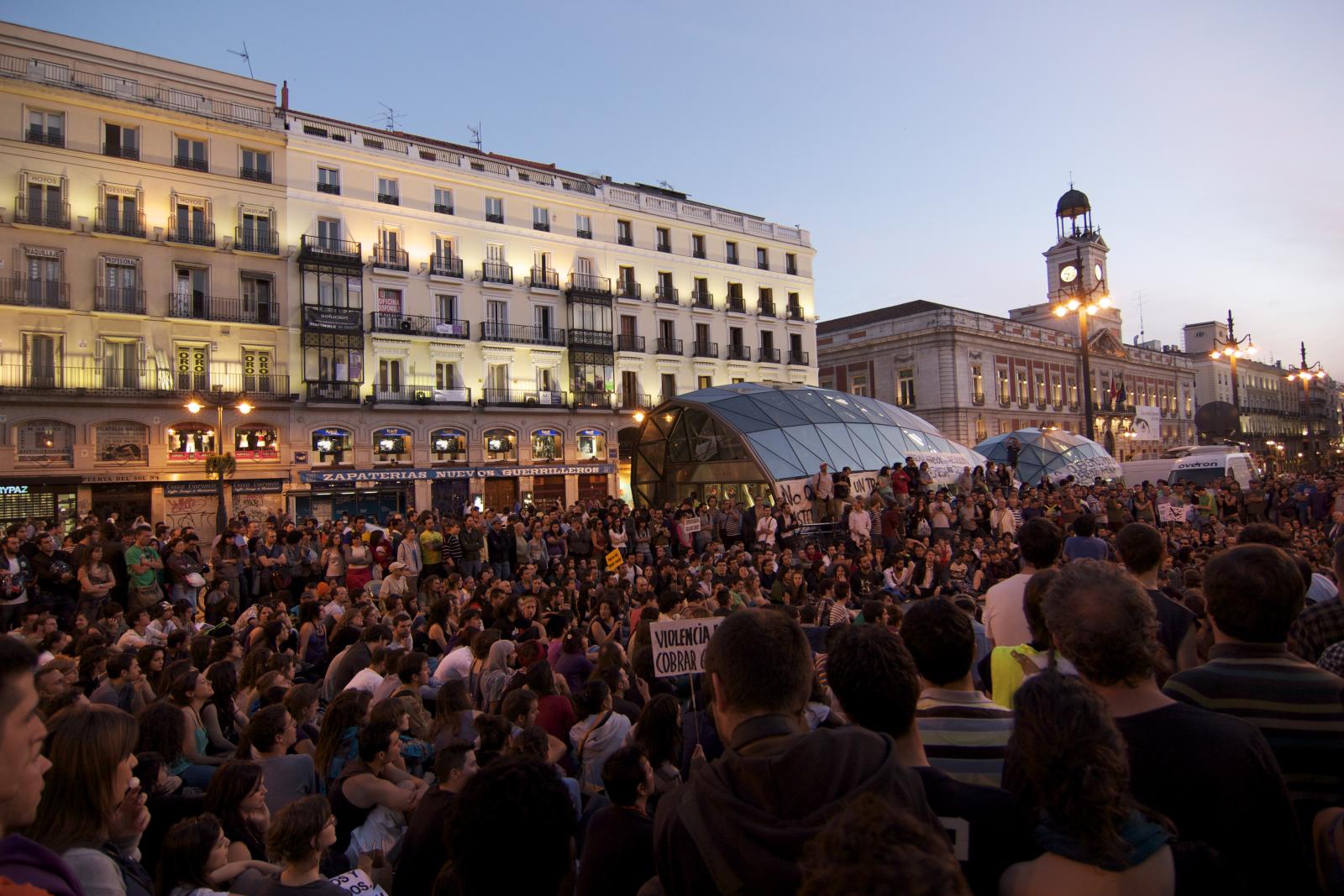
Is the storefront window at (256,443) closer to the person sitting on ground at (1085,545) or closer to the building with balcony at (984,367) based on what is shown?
the person sitting on ground at (1085,545)

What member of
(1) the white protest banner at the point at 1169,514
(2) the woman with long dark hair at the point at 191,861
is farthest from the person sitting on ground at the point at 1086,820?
(1) the white protest banner at the point at 1169,514

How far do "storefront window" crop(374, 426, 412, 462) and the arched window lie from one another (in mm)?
11038

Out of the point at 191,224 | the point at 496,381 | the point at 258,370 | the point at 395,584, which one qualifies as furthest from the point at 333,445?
the point at 395,584

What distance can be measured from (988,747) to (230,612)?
12223mm

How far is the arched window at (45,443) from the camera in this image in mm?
29047

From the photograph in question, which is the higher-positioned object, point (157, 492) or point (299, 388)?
point (299, 388)

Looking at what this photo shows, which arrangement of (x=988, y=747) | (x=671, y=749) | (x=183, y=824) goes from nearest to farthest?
1. (x=988, y=747)
2. (x=183, y=824)
3. (x=671, y=749)

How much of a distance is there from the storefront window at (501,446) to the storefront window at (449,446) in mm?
1248

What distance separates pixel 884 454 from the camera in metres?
25.5

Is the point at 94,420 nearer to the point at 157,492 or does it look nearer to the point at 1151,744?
the point at 157,492

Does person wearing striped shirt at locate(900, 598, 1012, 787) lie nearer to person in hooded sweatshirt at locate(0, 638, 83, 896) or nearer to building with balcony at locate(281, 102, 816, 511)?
person in hooded sweatshirt at locate(0, 638, 83, 896)

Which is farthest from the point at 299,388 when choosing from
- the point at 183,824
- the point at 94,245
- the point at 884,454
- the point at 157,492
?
the point at 183,824

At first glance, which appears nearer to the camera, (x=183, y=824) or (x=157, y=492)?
(x=183, y=824)

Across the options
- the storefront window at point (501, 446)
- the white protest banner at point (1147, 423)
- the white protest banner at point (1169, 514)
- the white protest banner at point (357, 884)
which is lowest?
the white protest banner at point (357, 884)
